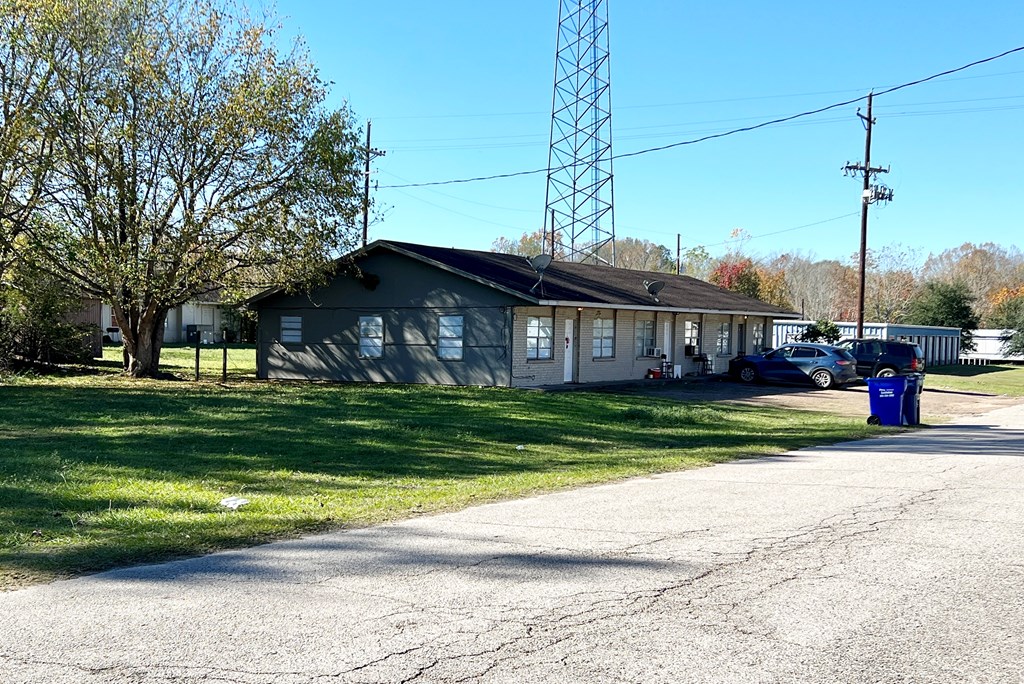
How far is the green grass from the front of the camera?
3238 centimetres

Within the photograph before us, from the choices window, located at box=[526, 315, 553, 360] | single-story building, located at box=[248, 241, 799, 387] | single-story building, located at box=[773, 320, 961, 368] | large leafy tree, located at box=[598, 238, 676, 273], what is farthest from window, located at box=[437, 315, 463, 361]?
large leafy tree, located at box=[598, 238, 676, 273]

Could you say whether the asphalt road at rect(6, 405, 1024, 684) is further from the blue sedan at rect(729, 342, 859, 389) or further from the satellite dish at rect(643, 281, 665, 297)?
the satellite dish at rect(643, 281, 665, 297)

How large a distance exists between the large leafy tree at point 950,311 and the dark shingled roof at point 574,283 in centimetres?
2239

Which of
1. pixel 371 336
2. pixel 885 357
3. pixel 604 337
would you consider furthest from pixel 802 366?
pixel 371 336

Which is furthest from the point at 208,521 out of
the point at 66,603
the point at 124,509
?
the point at 66,603

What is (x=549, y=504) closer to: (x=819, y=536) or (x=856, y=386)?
(x=819, y=536)

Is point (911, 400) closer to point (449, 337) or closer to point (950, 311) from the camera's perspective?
point (449, 337)

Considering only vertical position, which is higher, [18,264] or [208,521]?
[18,264]

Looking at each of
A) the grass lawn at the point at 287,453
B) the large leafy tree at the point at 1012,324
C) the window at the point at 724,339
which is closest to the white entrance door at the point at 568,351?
the grass lawn at the point at 287,453

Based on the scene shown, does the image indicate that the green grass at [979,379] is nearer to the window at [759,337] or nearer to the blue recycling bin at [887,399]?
the window at [759,337]

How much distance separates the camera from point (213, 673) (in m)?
4.63

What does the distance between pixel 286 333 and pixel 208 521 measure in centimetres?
2349

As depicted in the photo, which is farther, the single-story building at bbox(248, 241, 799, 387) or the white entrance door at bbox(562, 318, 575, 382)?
the white entrance door at bbox(562, 318, 575, 382)

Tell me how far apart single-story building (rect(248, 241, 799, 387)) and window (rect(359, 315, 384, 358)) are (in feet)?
0.10
